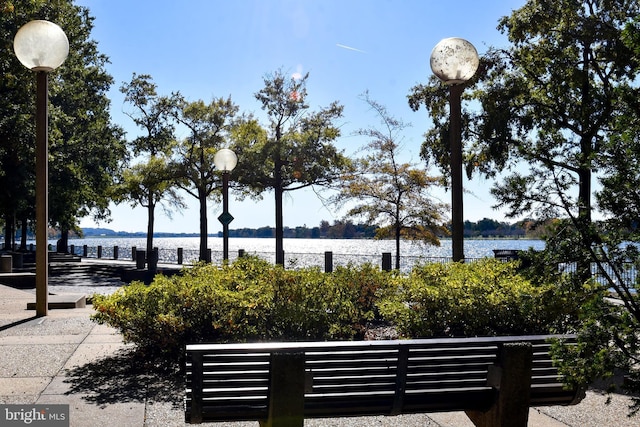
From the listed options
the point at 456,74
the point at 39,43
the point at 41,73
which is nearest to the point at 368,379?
the point at 456,74

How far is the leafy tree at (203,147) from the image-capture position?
115ft

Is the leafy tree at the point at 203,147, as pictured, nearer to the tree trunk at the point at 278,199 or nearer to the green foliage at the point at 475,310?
the tree trunk at the point at 278,199

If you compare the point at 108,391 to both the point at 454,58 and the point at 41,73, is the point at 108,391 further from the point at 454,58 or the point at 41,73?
the point at 41,73

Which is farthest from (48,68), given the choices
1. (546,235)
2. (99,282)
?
(99,282)

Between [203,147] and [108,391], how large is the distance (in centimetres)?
3059

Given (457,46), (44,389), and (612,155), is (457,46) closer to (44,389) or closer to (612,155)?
(612,155)

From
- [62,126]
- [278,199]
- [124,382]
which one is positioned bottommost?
[124,382]

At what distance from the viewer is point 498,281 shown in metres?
7.45

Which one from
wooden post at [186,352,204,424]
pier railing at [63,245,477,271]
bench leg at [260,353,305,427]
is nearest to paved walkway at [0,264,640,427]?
wooden post at [186,352,204,424]

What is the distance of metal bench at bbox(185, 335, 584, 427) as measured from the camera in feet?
12.2

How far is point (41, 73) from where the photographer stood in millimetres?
10539

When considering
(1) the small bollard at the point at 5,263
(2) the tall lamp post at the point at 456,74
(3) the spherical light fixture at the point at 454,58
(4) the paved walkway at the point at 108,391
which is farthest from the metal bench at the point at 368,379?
(1) the small bollard at the point at 5,263

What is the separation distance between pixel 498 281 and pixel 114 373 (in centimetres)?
499

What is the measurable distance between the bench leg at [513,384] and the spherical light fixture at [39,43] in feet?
31.7
